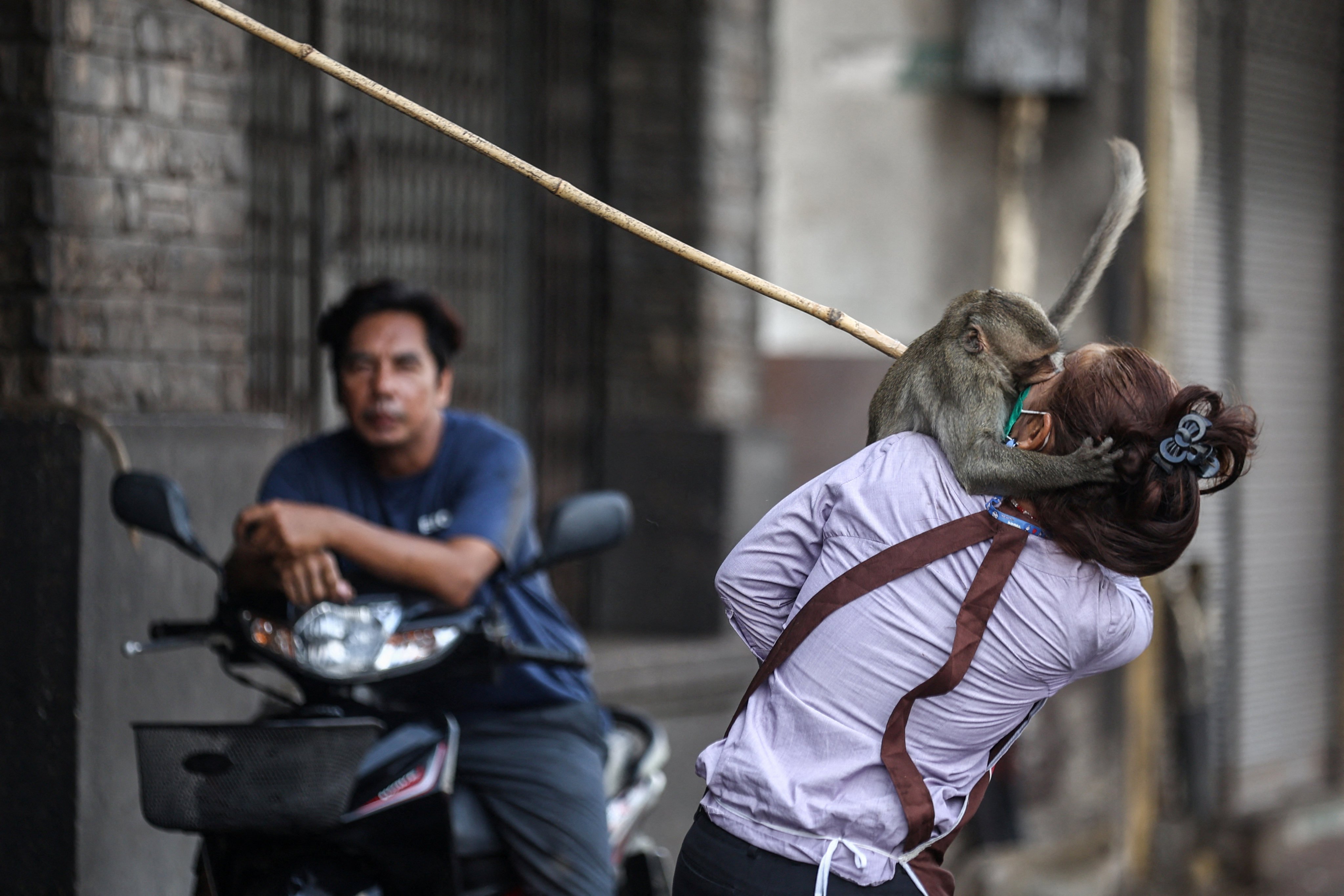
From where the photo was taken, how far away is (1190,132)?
7.71 m

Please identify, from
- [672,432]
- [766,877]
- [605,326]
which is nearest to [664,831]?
[672,432]

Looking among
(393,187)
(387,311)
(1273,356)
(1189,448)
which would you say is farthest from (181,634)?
(1273,356)

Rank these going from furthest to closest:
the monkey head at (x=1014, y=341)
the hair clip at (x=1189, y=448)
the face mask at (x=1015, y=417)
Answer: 1. the monkey head at (x=1014, y=341)
2. the face mask at (x=1015, y=417)
3. the hair clip at (x=1189, y=448)

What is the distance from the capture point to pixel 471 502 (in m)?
3.29

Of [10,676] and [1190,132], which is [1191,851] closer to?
[1190,132]

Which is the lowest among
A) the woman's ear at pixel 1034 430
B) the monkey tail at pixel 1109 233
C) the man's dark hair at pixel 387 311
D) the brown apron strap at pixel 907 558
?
the brown apron strap at pixel 907 558

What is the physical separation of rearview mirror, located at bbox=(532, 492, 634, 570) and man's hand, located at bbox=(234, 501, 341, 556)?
1.34ft

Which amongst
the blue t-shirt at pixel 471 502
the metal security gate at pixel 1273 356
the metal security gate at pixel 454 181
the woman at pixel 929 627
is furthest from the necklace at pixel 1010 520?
the metal security gate at pixel 1273 356

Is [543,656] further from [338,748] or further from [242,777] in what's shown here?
[242,777]

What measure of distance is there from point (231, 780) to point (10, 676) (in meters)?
1.57

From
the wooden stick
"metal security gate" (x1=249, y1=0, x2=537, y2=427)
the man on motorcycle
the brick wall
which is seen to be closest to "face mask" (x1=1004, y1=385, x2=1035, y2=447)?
the wooden stick

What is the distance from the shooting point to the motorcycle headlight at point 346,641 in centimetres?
274

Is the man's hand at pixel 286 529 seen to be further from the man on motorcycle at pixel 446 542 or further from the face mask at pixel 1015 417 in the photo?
the face mask at pixel 1015 417

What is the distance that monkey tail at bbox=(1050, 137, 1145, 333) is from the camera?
267 centimetres
